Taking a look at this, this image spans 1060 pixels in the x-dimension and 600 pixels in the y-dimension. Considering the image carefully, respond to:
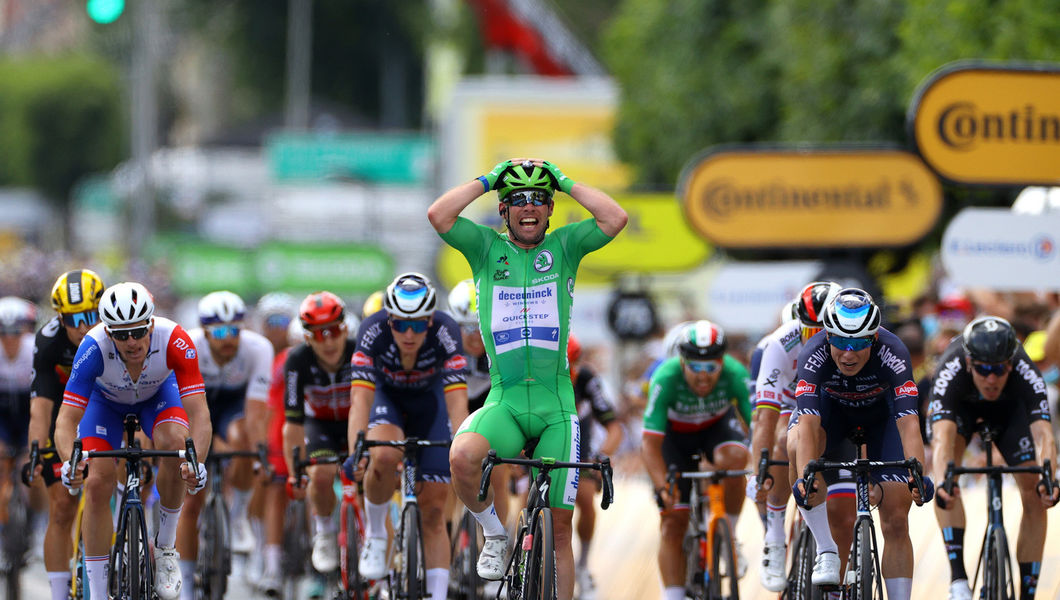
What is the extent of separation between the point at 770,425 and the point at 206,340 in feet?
14.6

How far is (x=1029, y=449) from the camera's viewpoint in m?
9.94

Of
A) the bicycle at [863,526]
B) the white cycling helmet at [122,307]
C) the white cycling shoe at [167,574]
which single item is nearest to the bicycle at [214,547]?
the white cycling shoe at [167,574]

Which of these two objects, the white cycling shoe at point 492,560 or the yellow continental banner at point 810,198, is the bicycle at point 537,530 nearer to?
the white cycling shoe at point 492,560

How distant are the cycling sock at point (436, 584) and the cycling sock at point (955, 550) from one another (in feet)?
9.57

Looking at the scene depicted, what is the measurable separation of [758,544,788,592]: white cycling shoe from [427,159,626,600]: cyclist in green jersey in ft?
6.51

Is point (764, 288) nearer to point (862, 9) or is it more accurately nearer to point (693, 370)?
point (862, 9)

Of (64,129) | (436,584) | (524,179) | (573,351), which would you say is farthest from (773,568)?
(64,129)

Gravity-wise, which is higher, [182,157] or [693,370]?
[182,157]

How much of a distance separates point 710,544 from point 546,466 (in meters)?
2.54

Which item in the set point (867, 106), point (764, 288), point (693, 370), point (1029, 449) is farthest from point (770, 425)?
point (867, 106)

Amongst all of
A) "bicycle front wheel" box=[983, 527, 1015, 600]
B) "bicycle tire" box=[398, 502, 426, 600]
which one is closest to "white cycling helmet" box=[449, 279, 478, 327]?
"bicycle tire" box=[398, 502, 426, 600]

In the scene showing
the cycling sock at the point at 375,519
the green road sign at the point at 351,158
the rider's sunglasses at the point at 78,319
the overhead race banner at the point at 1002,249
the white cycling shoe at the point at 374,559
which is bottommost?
the white cycling shoe at the point at 374,559

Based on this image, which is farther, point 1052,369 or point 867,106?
point 867,106

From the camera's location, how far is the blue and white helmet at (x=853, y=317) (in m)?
8.94
